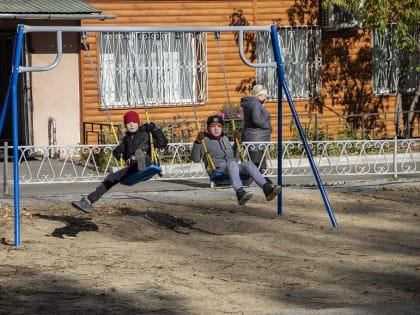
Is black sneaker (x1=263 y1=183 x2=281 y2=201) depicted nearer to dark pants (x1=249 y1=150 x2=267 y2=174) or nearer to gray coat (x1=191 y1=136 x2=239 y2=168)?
gray coat (x1=191 y1=136 x2=239 y2=168)

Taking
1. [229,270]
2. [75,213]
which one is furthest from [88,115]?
[229,270]

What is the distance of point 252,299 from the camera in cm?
1011

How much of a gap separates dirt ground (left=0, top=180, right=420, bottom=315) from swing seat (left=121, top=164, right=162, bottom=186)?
2.16 ft

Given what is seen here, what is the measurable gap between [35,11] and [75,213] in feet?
21.6

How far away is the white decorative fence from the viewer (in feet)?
63.9

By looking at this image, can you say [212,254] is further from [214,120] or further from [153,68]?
[153,68]

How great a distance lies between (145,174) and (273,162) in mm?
7951

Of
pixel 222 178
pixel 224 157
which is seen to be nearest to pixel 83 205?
pixel 222 178

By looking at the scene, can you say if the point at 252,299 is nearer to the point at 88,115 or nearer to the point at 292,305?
the point at 292,305

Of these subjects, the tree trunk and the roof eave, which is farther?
the tree trunk

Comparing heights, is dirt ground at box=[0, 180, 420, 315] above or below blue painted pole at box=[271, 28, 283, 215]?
below

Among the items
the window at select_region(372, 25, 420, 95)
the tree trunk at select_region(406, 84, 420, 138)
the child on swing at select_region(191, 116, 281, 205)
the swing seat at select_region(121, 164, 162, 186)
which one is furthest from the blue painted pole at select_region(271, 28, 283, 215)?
the window at select_region(372, 25, 420, 95)

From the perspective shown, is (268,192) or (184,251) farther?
(268,192)

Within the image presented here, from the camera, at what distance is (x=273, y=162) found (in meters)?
21.1
